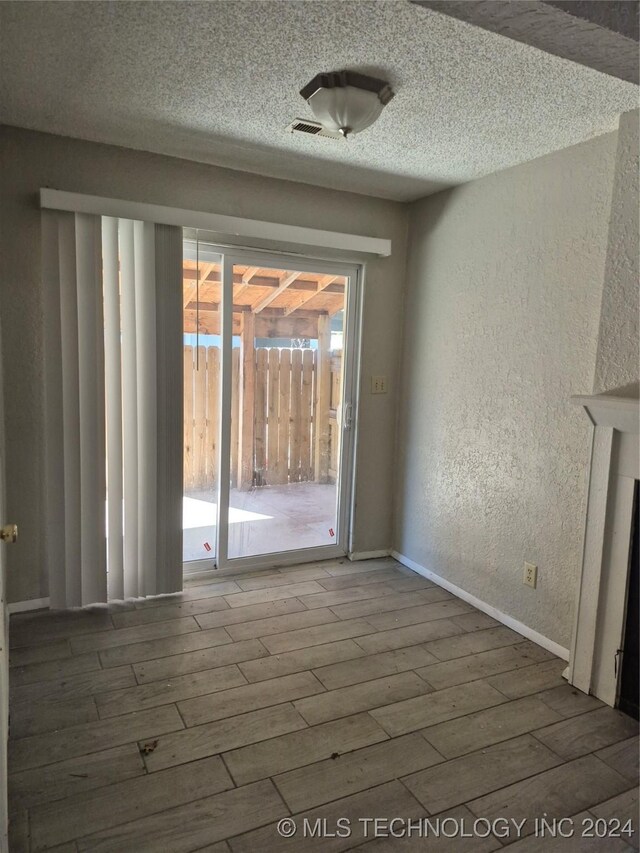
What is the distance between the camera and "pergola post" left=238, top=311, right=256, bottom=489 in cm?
331

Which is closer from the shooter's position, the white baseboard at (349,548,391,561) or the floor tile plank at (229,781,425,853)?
the floor tile plank at (229,781,425,853)

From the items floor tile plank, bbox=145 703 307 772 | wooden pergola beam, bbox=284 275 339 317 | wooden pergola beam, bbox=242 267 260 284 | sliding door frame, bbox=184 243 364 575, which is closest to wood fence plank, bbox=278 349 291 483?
wooden pergola beam, bbox=284 275 339 317

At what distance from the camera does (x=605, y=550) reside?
2.26 meters

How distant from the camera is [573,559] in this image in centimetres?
254

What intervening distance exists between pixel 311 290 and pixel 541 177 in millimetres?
1430

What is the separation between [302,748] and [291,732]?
90 millimetres

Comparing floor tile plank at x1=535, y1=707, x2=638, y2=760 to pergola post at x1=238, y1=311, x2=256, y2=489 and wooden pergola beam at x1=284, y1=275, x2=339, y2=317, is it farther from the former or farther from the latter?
wooden pergola beam at x1=284, y1=275, x2=339, y2=317

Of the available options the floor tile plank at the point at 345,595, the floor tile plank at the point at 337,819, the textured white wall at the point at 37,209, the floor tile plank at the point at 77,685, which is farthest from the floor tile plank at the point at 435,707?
the textured white wall at the point at 37,209

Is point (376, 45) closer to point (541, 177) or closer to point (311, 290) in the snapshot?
point (541, 177)

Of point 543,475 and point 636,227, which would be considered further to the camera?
point 543,475

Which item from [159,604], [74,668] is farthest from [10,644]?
[159,604]

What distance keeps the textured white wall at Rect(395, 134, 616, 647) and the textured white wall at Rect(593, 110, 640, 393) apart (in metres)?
0.12

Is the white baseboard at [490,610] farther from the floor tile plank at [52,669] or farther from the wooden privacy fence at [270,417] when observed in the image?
the floor tile plank at [52,669]

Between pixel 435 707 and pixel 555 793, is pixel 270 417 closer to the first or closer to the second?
pixel 435 707
